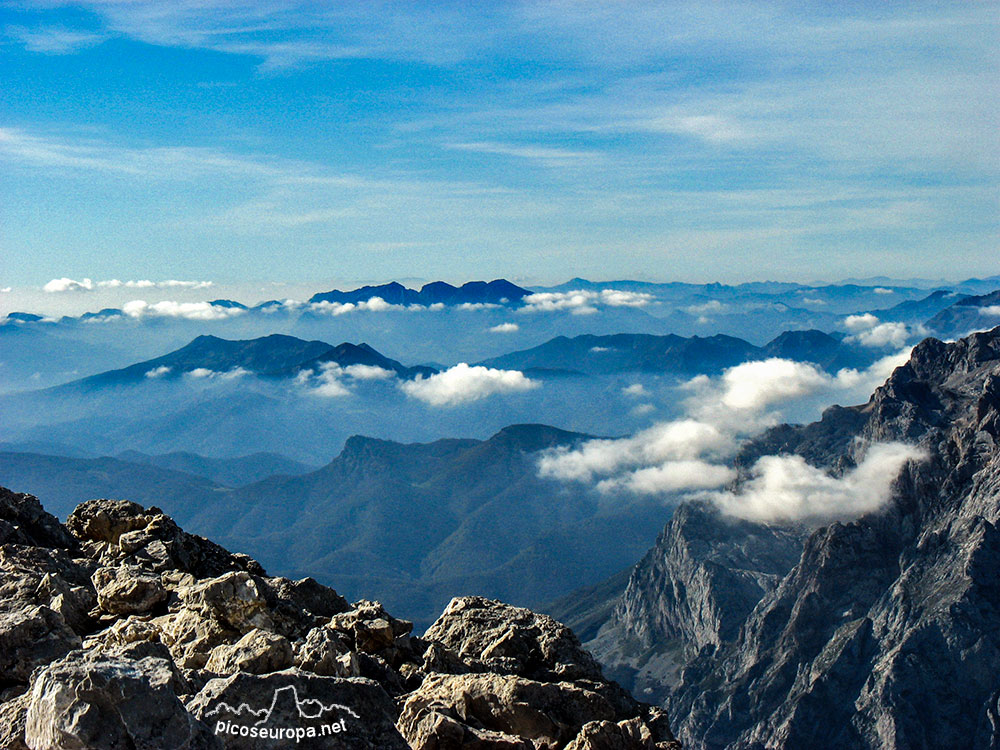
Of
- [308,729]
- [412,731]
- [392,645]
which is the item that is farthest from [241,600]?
[308,729]

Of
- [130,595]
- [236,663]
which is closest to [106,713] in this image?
[236,663]

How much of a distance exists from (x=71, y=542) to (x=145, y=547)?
576 centimetres

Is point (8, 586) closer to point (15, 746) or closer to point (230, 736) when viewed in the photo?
point (15, 746)

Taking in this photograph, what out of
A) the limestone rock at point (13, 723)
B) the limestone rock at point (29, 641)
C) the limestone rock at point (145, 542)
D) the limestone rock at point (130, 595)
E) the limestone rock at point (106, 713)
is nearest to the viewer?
the limestone rock at point (106, 713)

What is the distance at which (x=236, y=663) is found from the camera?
20922 millimetres

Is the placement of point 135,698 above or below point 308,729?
above

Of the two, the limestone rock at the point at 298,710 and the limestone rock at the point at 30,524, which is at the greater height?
the limestone rock at the point at 298,710

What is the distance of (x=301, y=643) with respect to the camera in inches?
936

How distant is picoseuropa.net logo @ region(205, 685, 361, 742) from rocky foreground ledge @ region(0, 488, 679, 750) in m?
0.03

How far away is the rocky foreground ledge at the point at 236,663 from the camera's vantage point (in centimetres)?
1383

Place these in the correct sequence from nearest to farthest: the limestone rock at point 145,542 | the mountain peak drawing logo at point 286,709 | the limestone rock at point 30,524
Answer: the mountain peak drawing logo at point 286,709, the limestone rock at point 145,542, the limestone rock at point 30,524

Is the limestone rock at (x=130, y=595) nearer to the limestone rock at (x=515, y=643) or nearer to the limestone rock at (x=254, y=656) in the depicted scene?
the limestone rock at (x=254, y=656)

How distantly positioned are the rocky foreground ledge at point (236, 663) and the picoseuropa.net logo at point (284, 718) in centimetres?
3

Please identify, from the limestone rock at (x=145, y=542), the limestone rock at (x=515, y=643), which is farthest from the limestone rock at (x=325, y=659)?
the limestone rock at (x=145, y=542)
